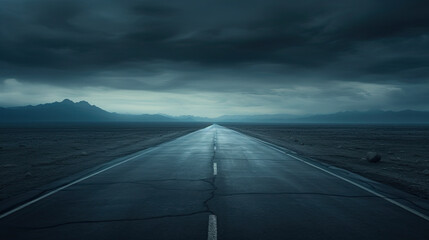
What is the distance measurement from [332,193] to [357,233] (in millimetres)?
3161

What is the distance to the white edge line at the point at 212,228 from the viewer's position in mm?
5011

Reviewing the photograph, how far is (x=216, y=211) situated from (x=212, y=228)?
1.09 meters

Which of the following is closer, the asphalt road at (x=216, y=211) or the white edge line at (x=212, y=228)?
the white edge line at (x=212, y=228)

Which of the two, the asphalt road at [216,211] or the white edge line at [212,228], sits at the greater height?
the white edge line at [212,228]

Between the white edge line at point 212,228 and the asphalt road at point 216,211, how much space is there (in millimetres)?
17

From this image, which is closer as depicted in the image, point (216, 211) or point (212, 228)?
point (212, 228)

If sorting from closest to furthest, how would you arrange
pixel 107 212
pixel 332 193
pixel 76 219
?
pixel 76 219 → pixel 107 212 → pixel 332 193

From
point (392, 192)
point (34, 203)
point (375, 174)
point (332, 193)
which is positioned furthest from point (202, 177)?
point (375, 174)

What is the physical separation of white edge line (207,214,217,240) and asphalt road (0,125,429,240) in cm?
2

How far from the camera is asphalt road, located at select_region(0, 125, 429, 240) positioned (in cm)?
531

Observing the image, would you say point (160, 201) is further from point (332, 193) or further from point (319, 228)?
point (332, 193)

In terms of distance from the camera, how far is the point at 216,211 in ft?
21.4

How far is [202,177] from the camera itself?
424 inches

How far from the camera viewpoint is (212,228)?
17.8ft
